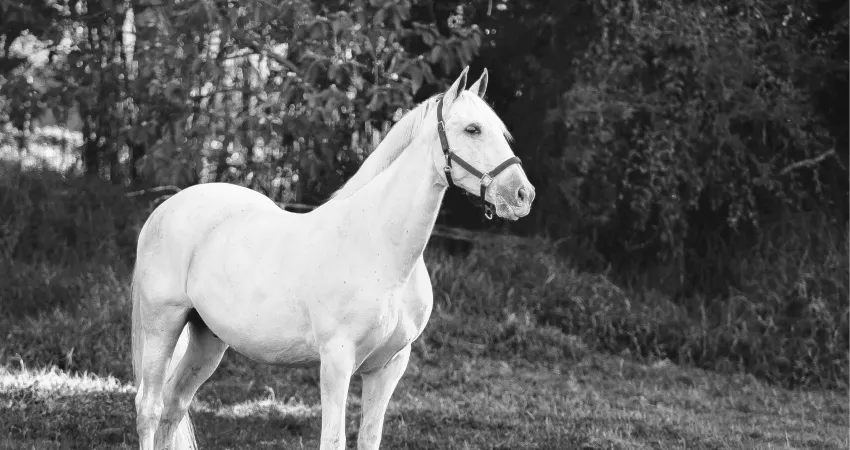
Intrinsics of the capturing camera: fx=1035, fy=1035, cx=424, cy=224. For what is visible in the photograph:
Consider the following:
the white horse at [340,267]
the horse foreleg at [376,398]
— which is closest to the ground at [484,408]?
the white horse at [340,267]

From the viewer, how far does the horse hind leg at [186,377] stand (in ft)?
14.6

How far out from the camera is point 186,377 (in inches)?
176

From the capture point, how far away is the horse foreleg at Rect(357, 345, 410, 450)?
3.92 m

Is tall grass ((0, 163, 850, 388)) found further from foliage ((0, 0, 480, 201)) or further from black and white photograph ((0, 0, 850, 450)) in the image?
foliage ((0, 0, 480, 201))

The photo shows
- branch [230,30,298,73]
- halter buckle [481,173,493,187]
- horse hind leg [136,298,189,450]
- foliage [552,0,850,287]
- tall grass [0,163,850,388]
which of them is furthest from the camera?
foliage [552,0,850,287]

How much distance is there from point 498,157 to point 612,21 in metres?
6.05

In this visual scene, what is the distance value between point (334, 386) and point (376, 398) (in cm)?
Answer: 28

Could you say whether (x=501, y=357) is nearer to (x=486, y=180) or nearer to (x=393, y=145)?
(x=393, y=145)

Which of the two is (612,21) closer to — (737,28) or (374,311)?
(737,28)

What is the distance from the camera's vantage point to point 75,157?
9.89 m

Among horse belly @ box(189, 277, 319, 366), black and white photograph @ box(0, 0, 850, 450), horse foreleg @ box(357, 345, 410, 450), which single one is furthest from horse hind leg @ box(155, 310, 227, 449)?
black and white photograph @ box(0, 0, 850, 450)

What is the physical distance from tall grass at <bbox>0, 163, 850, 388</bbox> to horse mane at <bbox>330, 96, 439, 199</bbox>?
397 centimetres

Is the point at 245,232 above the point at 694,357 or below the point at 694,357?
above

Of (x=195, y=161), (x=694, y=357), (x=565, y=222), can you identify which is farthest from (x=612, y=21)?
(x=195, y=161)
